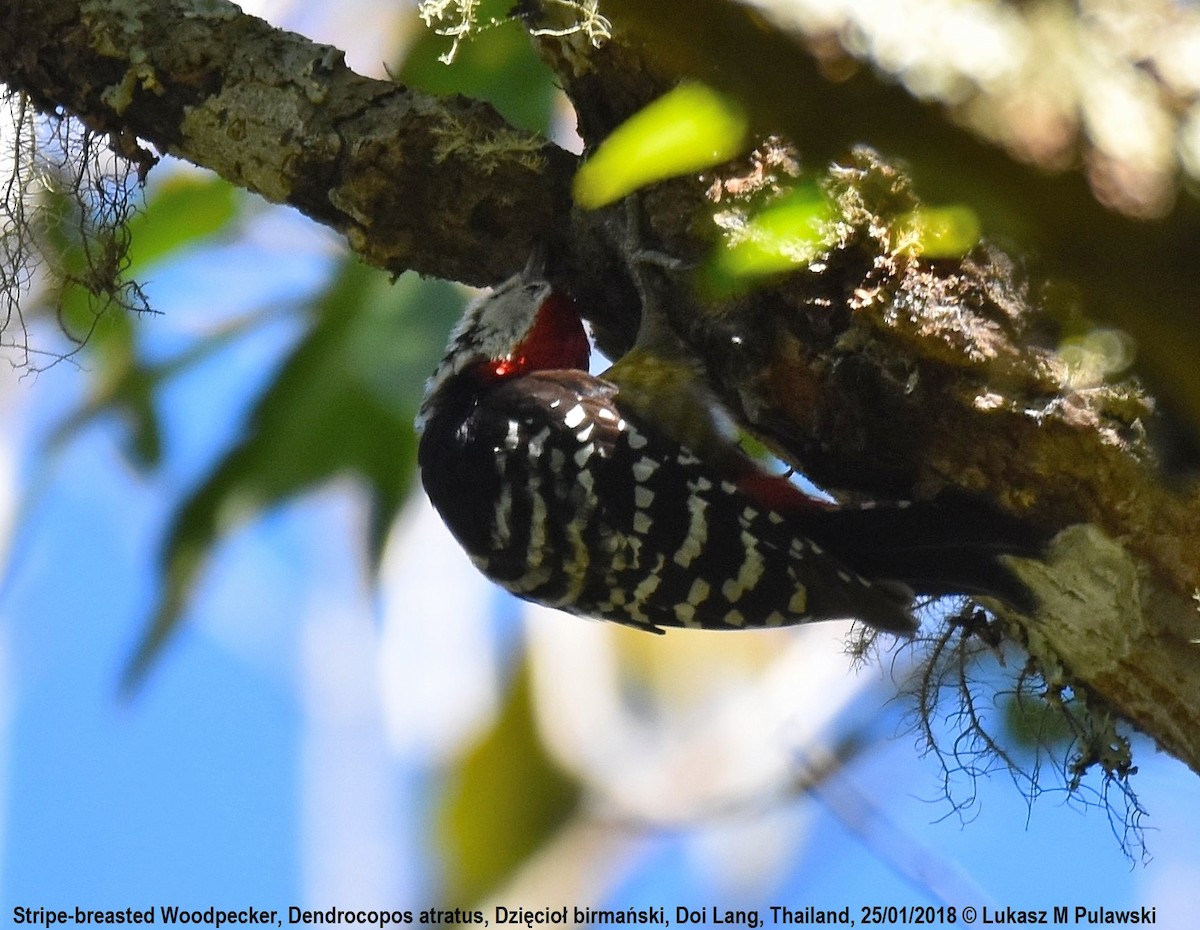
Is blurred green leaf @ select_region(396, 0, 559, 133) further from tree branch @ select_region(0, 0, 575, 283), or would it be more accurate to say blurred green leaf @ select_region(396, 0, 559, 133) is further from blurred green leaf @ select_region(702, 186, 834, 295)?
blurred green leaf @ select_region(702, 186, 834, 295)

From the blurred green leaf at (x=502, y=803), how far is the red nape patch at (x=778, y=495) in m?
2.88

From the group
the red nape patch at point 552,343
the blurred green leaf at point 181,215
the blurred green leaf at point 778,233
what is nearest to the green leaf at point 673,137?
the blurred green leaf at point 778,233

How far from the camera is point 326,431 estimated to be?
4164mm

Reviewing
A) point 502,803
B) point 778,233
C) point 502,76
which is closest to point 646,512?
point 502,76

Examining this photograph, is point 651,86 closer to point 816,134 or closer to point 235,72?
point 235,72

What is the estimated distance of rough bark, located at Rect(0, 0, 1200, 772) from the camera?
6.66 feet

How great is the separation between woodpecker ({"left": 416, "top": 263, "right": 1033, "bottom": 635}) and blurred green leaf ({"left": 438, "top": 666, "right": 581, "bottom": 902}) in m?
2.58

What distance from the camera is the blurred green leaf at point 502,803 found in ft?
16.3

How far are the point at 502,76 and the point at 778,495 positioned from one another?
1434 mm

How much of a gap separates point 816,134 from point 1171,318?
140 millimetres

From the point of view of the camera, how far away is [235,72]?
2.57 meters

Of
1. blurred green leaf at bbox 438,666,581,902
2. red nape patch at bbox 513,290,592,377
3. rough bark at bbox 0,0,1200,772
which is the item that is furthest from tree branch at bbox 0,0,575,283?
blurred green leaf at bbox 438,666,581,902

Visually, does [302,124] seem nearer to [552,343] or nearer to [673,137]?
→ [552,343]

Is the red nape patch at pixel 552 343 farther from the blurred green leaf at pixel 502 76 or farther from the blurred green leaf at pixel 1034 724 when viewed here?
Result: the blurred green leaf at pixel 1034 724
